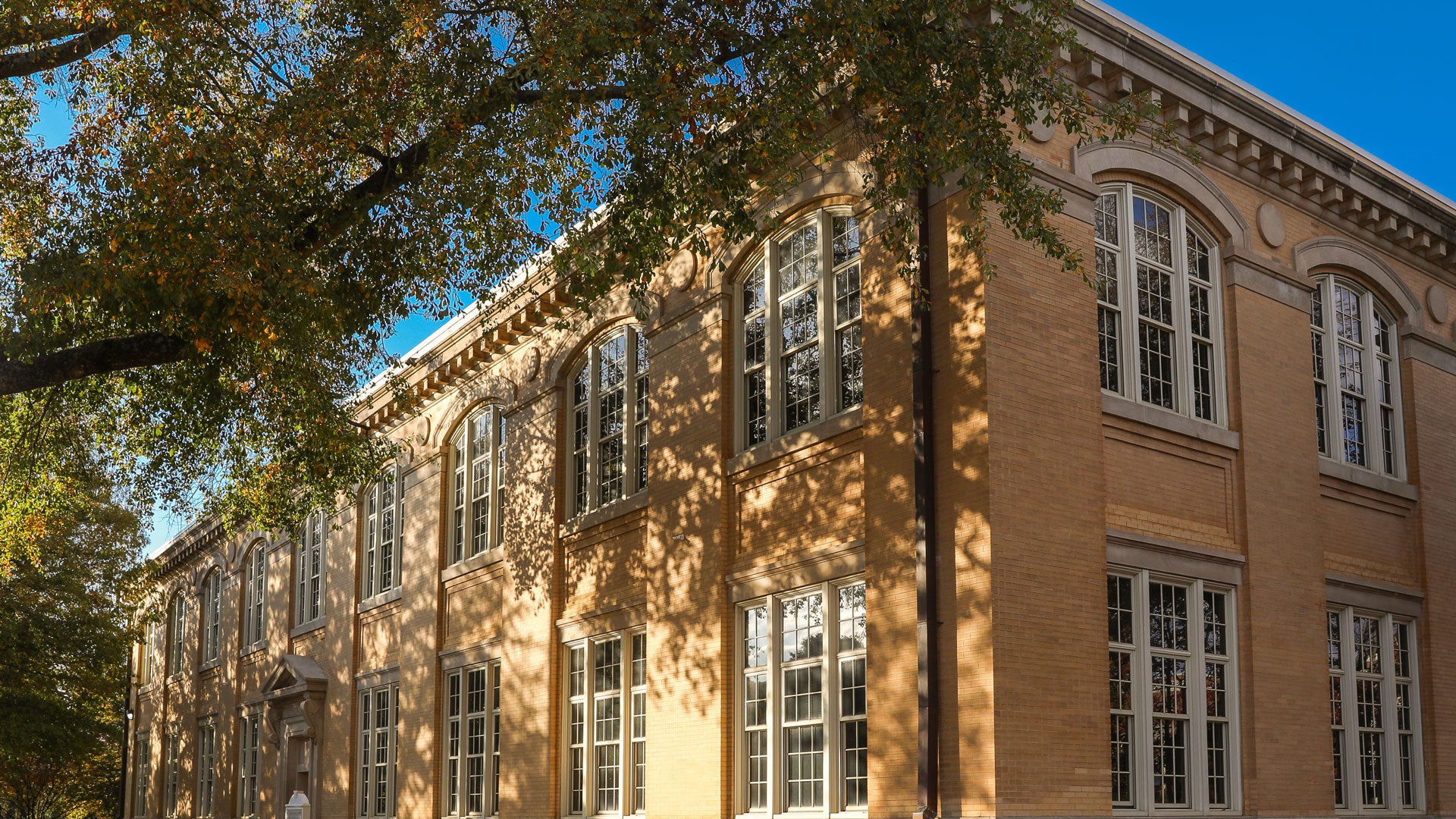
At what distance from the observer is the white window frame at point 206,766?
3900 centimetres

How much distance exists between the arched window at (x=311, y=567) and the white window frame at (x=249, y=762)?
335cm

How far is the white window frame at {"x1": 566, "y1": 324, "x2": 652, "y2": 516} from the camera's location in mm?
20422

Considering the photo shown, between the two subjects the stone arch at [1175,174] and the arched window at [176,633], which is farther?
the arched window at [176,633]

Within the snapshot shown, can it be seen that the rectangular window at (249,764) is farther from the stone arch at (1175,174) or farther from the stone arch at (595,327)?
the stone arch at (1175,174)

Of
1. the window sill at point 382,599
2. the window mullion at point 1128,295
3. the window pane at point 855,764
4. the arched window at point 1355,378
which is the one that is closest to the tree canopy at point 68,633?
the window sill at point 382,599

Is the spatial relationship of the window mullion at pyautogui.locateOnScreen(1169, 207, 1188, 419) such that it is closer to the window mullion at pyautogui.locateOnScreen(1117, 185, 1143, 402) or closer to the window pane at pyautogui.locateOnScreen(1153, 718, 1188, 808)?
the window mullion at pyautogui.locateOnScreen(1117, 185, 1143, 402)

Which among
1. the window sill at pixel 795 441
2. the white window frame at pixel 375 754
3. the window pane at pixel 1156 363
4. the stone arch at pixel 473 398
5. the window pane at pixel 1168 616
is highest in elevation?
the stone arch at pixel 473 398

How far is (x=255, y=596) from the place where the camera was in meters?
37.7

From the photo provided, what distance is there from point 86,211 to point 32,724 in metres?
24.9

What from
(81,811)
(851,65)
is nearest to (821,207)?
(851,65)

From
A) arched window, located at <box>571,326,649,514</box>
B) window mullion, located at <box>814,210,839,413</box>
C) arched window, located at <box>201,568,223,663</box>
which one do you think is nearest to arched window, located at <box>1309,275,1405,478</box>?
window mullion, located at <box>814,210,839,413</box>

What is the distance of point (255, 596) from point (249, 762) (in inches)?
168

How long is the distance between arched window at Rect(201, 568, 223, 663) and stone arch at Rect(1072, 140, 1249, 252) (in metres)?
31.3

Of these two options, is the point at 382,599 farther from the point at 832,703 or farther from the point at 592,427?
the point at 832,703
